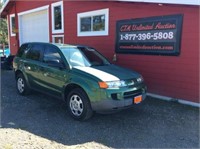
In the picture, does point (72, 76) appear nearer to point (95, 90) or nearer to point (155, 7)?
point (95, 90)

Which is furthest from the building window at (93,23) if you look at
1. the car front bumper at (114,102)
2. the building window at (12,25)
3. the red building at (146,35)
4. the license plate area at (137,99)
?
the building window at (12,25)

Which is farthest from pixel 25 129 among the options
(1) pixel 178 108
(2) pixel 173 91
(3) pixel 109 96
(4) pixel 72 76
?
(2) pixel 173 91

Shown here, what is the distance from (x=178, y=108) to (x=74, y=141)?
3365mm

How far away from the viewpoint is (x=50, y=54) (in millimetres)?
6008

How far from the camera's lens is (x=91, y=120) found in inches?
206

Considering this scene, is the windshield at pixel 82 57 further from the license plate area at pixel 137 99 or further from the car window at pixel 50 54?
the license plate area at pixel 137 99

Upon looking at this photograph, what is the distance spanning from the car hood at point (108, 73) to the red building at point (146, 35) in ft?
6.64

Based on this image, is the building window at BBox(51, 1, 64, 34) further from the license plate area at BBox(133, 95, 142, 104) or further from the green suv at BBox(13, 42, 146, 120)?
the license plate area at BBox(133, 95, 142, 104)

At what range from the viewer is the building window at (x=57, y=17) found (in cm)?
1141

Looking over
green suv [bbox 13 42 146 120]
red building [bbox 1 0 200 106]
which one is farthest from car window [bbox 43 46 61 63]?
red building [bbox 1 0 200 106]

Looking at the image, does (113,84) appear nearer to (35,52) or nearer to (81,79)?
(81,79)

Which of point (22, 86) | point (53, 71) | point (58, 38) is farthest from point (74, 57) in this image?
point (58, 38)

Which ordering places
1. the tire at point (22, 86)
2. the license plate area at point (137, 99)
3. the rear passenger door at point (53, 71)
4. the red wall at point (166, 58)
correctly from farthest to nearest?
1. the tire at point (22, 86)
2. the red wall at point (166, 58)
3. the rear passenger door at point (53, 71)
4. the license plate area at point (137, 99)

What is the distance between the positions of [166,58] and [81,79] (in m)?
3.26
